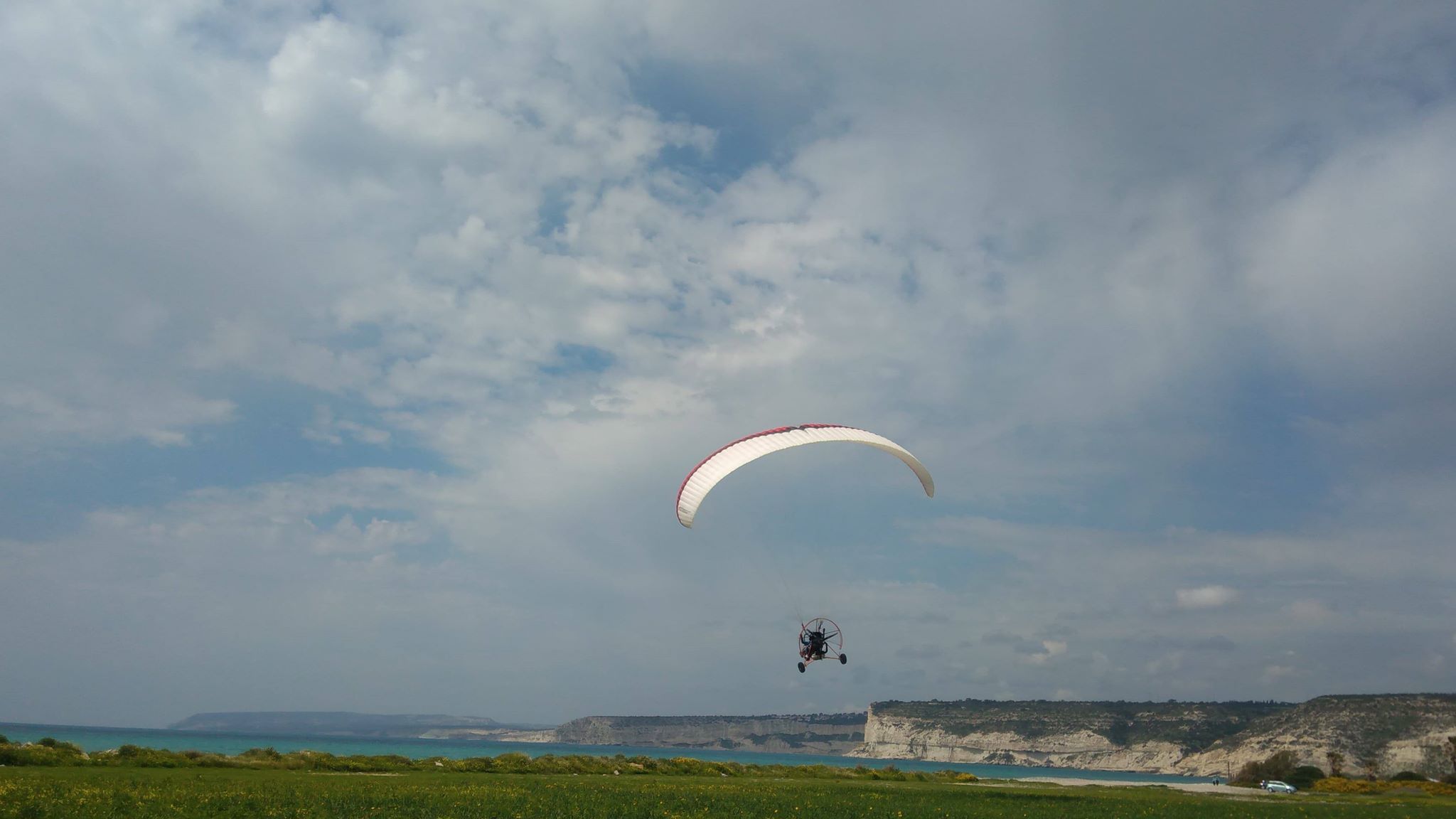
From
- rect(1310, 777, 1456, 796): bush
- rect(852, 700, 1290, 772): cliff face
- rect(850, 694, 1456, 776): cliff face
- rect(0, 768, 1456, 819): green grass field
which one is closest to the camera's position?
rect(0, 768, 1456, 819): green grass field

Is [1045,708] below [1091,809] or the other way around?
below

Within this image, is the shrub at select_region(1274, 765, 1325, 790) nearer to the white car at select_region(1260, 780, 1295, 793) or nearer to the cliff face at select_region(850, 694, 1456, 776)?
the white car at select_region(1260, 780, 1295, 793)

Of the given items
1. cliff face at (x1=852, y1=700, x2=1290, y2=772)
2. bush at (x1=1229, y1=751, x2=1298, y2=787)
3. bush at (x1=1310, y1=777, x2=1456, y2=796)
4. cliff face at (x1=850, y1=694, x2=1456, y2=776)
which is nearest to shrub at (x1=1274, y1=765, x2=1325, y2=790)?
bush at (x1=1229, y1=751, x2=1298, y2=787)

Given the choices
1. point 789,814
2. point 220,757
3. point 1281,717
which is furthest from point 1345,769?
point 220,757

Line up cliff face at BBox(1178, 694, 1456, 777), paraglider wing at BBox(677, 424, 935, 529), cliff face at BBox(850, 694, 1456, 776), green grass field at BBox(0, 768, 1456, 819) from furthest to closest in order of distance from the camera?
cliff face at BBox(850, 694, 1456, 776), cliff face at BBox(1178, 694, 1456, 777), paraglider wing at BBox(677, 424, 935, 529), green grass field at BBox(0, 768, 1456, 819)

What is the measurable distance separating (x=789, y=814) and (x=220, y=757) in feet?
92.2

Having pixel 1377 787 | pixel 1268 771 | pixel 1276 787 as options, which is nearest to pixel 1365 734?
pixel 1268 771

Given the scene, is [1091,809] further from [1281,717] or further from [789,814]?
[1281,717]

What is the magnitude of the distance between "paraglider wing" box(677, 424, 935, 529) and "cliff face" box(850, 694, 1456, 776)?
84.5m

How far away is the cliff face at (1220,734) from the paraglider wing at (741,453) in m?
84.5

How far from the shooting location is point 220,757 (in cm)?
3647

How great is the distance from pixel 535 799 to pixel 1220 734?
569 feet

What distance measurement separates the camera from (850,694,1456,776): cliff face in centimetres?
10906

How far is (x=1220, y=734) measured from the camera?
A: 157 m
